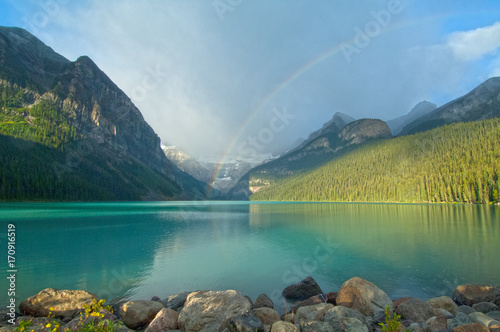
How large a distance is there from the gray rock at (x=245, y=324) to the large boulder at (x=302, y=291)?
744 centimetres

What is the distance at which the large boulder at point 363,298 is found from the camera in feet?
38.1

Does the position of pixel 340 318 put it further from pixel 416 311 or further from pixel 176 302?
pixel 176 302

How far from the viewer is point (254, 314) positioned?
422 inches

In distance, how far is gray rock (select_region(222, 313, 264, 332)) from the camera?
27.2 ft

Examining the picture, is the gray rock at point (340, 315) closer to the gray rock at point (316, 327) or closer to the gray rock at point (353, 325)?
→ the gray rock at point (353, 325)

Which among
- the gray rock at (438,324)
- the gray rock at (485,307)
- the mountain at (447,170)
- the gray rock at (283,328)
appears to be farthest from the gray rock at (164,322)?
the mountain at (447,170)

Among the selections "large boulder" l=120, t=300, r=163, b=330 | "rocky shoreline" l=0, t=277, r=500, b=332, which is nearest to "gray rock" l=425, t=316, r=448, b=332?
"rocky shoreline" l=0, t=277, r=500, b=332

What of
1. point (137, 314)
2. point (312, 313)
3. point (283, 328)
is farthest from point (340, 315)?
point (137, 314)

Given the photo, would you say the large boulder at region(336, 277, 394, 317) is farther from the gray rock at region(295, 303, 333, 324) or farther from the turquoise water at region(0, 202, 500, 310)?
the turquoise water at region(0, 202, 500, 310)

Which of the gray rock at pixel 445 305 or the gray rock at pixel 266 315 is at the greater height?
the gray rock at pixel 266 315

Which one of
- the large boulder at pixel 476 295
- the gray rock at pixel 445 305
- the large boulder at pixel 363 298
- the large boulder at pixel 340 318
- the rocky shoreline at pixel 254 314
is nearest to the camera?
the rocky shoreline at pixel 254 314

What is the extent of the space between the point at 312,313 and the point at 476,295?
9.77m

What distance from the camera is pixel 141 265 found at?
22172 millimetres

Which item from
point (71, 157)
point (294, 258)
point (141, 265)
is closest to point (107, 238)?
point (141, 265)
